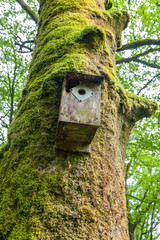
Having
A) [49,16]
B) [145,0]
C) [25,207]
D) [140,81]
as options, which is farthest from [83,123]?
[140,81]

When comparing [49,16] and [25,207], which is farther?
[49,16]

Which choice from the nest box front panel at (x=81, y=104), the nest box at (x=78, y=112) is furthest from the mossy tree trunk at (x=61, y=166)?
the nest box front panel at (x=81, y=104)

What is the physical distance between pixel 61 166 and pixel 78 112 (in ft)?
1.62

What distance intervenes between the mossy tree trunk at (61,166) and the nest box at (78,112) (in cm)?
13

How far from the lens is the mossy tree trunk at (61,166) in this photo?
1.44 meters

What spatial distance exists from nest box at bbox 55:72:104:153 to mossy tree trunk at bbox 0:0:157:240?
0.13 meters

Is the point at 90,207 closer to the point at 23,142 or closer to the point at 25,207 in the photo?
the point at 25,207

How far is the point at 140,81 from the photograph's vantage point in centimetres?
948

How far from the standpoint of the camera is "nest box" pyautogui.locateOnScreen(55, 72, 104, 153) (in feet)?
5.03

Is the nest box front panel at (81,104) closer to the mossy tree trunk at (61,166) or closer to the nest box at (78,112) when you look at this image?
the nest box at (78,112)

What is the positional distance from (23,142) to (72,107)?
27.4 inches

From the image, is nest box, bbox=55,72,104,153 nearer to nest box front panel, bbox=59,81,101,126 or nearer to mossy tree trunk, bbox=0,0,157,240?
nest box front panel, bbox=59,81,101,126

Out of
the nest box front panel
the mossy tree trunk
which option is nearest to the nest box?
the nest box front panel

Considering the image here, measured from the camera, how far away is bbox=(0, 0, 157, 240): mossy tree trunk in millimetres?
1438
